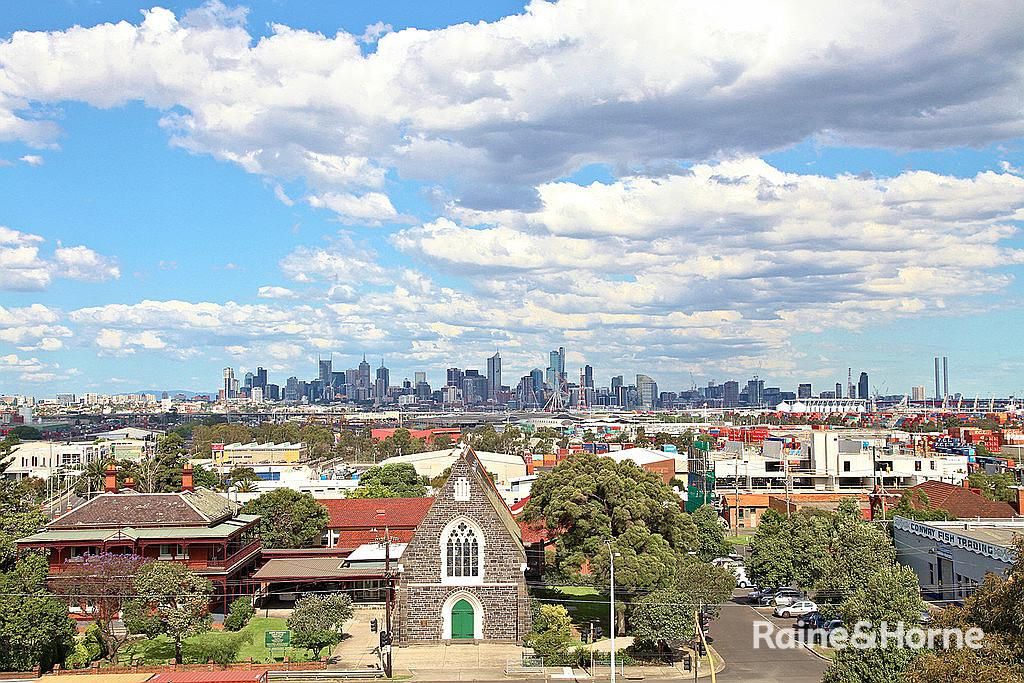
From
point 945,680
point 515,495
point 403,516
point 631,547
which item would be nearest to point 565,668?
point 631,547

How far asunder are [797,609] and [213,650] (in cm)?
2510

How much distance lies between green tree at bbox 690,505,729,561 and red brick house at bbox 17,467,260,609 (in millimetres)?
24046

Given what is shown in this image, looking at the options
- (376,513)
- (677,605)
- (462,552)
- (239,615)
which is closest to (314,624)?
(462,552)

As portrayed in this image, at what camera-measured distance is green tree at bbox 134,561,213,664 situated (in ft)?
129

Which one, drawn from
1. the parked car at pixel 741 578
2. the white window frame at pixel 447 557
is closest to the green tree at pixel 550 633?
the white window frame at pixel 447 557

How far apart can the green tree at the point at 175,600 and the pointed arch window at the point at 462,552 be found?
9852mm

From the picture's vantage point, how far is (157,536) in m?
49.4

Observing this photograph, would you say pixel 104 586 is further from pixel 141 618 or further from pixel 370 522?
pixel 370 522

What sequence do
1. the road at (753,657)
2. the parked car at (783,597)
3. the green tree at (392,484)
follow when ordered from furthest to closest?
the green tree at (392,484), the parked car at (783,597), the road at (753,657)

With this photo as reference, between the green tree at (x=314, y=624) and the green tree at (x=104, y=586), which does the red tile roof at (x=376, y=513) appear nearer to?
the green tree at (x=104, y=586)

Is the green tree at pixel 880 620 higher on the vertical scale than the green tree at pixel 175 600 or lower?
higher

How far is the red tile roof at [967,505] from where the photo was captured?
6812cm

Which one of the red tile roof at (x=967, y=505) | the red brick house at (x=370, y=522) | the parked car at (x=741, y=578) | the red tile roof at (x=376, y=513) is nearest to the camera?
the parked car at (x=741, y=578)

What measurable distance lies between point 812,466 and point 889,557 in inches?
2179
